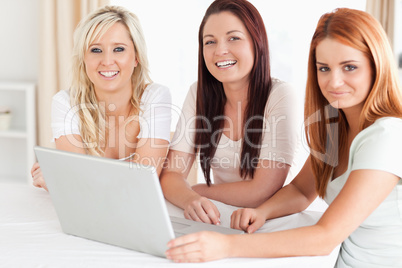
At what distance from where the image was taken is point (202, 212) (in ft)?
4.43

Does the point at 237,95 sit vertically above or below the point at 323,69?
below

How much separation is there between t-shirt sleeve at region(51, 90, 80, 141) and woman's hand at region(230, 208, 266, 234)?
33.3 inches

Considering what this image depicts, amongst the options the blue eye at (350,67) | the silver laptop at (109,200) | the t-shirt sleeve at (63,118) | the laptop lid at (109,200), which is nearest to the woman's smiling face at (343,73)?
the blue eye at (350,67)

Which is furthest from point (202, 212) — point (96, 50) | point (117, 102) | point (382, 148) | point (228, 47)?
point (96, 50)

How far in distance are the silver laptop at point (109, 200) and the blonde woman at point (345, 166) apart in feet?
0.25

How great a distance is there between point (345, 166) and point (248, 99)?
529 millimetres

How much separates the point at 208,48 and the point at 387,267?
0.97 meters

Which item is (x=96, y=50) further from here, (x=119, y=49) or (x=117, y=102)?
(x=117, y=102)

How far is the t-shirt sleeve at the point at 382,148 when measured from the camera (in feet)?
3.59

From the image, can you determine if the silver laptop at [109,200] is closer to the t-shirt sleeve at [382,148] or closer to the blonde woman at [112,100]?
the t-shirt sleeve at [382,148]

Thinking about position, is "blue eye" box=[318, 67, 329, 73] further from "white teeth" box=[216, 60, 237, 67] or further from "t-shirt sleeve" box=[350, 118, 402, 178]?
"white teeth" box=[216, 60, 237, 67]

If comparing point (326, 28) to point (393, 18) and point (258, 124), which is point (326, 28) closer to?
point (258, 124)

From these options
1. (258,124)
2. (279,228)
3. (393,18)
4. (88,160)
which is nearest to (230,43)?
(258,124)

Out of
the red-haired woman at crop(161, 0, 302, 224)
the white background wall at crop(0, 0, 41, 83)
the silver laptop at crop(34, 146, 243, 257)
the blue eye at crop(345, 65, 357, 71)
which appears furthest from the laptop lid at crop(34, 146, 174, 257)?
the white background wall at crop(0, 0, 41, 83)
